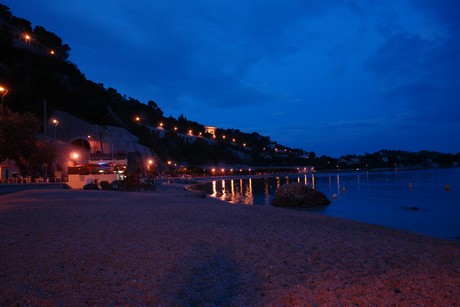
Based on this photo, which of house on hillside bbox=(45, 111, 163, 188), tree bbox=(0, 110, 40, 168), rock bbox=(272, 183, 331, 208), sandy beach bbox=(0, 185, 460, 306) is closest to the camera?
sandy beach bbox=(0, 185, 460, 306)

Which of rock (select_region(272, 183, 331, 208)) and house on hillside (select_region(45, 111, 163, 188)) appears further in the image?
house on hillside (select_region(45, 111, 163, 188))

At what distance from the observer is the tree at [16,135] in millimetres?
22953

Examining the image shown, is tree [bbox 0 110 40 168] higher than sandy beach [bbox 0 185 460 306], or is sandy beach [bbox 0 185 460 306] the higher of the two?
tree [bbox 0 110 40 168]

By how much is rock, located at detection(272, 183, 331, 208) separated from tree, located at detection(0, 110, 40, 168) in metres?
18.4

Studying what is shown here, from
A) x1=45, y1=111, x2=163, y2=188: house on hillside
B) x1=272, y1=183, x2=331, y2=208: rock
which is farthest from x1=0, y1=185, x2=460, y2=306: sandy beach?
x1=45, y1=111, x2=163, y2=188: house on hillside

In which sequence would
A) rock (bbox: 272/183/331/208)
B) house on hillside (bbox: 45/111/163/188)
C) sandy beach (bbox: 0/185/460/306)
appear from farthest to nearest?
house on hillside (bbox: 45/111/163/188) → rock (bbox: 272/183/331/208) → sandy beach (bbox: 0/185/460/306)

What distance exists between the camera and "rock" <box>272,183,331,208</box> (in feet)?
71.3

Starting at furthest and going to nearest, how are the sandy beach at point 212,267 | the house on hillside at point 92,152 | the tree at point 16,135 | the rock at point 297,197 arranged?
the house on hillside at point 92,152 < the tree at point 16,135 < the rock at point 297,197 < the sandy beach at point 212,267

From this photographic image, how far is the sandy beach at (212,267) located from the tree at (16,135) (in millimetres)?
16881

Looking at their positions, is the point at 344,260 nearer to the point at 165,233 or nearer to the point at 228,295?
the point at 228,295

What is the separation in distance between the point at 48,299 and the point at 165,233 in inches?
170

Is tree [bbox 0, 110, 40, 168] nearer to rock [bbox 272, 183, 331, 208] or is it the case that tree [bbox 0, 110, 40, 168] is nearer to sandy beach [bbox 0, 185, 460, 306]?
sandy beach [bbox 0, 185, 460, 306]

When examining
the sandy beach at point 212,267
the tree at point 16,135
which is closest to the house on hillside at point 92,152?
the tree at point 16,135

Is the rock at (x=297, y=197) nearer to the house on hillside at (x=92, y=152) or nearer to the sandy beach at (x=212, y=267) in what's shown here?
the sandy beach at (x=212, y=267)
